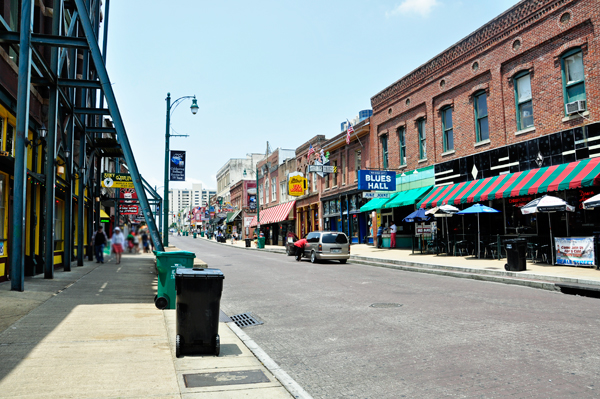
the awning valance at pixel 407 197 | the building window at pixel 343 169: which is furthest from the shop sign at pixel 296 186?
the awning valance at pixel 407 197

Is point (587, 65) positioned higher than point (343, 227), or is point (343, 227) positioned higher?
point (587, 65)

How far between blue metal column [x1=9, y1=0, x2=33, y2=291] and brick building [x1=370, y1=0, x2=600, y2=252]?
16605 millimetres

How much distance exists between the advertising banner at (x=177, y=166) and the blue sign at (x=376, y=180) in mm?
9512

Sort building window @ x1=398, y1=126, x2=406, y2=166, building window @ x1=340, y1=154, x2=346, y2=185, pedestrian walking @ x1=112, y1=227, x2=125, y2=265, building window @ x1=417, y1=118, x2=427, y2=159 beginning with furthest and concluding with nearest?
1. building window @ x1=340, y1=154, x2=346, y2=185
2. building window @ x1=398, y1=126, x2=406, y2=166
3. building window @ x1=417, y1=118, x2=427, y2=159
4. pedestrian walking @ x1=112, y1=227, x2=125, y2=265

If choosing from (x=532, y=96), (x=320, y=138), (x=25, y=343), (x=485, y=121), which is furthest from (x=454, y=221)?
(x=25, y=343)

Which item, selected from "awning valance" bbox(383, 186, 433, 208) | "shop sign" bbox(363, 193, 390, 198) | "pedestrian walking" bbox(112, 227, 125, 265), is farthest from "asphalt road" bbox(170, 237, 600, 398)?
"shop sign" bbox(363, 193, 390, 198)

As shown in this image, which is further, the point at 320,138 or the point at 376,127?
the point at 320,138

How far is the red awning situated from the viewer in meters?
47.1

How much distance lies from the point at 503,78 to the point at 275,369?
20323mm

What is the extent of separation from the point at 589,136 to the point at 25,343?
18388mm

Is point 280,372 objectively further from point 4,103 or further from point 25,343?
point 4,103

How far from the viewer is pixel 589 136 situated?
17328 mm

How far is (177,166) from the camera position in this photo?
24.9 m

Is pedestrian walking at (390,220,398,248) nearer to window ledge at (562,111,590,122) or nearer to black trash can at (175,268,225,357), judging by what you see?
window ledge at (562,111,590,122)
